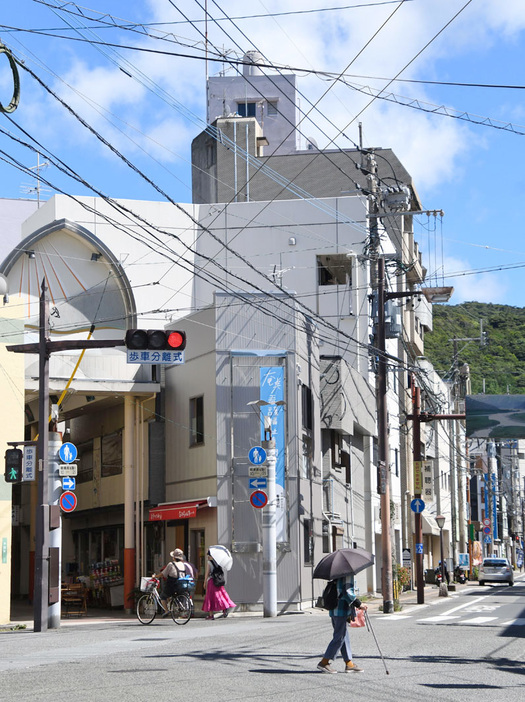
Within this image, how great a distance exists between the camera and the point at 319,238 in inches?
1693

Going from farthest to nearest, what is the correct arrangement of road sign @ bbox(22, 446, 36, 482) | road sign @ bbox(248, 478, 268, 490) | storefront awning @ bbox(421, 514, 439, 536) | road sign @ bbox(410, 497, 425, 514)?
storefront awning @ bbox(421, 514, 439, 536) → road sign @ bbox(410, 497, 425, 514) → road sign @ bbox(248, 478, 268, 490) → road sign @ bbox(22, 446, 36, 482)

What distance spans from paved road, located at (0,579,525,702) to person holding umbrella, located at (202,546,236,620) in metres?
2.08

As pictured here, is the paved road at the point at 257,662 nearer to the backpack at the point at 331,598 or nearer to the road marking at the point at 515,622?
the road marking at the point at 515,622

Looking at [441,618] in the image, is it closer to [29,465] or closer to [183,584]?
[183,584]

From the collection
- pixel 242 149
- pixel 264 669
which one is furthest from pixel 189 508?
pixel 242 149

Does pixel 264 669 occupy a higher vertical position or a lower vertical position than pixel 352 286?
lower

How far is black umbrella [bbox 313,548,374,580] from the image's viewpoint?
13.0m

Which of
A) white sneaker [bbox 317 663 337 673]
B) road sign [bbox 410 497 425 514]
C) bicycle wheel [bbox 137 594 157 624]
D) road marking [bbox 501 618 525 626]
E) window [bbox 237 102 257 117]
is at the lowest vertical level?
road marking [bbox 501 618 525 626]

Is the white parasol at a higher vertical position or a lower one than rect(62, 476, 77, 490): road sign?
lower

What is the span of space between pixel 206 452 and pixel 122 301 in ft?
29.3

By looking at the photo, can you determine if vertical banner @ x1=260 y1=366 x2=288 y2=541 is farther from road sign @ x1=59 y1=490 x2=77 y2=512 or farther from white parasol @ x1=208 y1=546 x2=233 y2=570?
road sign @ x1=59 y1=490 x2=77 y2=512

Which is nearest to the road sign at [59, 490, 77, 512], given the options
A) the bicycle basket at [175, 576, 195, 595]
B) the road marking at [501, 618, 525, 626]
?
the bicycle basket at [175, 576, 195, 595]

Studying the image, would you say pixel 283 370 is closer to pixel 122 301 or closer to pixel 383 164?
pixel 122 301

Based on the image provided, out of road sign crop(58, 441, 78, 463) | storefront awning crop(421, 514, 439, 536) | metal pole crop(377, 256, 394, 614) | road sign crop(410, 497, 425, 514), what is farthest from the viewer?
storefront awning crop(421, 514, 439, 536)
